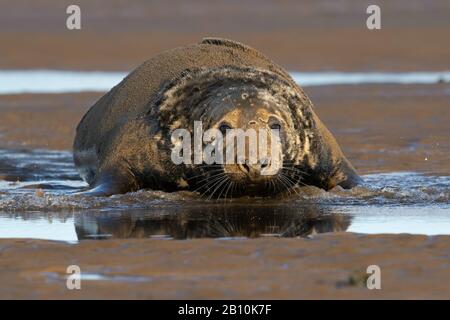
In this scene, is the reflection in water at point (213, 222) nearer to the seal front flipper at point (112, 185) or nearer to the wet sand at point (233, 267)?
the wet sand at point (233, 267)

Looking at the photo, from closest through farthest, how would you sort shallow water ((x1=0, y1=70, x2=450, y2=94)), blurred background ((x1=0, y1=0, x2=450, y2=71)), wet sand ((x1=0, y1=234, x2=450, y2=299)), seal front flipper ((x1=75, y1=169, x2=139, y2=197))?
wet sand ((x1=0, y1=234, x2=450, y2=299)) → seal front flipper ((x1=75, y1=169, x2=139, y2=197)) → shallow water ((x1=0, y1=70, x2=450, y2=94)) → blurred background ((x1=0, y1=0, x2=450, y2=71))

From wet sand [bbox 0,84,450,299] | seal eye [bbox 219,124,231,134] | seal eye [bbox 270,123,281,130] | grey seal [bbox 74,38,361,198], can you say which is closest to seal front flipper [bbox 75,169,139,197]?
grey seal [bbox 74,38,361,198]

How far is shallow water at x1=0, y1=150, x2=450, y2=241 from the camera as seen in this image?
9.27m

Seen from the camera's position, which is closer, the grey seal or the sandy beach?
the sandy beach

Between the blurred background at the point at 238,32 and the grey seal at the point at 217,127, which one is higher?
the blurred background at the point at 238,32

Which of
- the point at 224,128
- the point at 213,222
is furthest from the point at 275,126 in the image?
the point at 213,222

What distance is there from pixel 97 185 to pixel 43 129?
22.3ft

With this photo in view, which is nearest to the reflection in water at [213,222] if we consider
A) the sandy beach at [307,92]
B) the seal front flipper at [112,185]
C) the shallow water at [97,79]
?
the sandy beach at [307,92]

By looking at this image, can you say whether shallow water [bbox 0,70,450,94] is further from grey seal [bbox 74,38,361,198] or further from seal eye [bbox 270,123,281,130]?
seal eye [bbox 270,123,281,130]

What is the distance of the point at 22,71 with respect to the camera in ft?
87.1

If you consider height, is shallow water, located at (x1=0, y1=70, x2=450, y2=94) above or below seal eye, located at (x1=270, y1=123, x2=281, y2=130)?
above

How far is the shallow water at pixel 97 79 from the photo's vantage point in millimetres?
22984

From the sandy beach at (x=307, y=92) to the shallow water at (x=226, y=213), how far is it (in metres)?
0.51

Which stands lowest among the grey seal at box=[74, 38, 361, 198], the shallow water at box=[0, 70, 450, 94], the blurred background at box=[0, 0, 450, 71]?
the grey seal at box=[74, 38, 361, 198]
